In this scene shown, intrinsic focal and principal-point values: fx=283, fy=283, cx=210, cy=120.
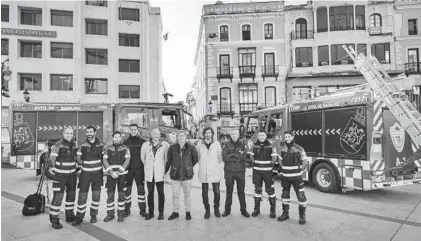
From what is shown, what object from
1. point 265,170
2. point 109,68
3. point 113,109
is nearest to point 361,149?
point 265,170

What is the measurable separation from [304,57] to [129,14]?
17222 mm

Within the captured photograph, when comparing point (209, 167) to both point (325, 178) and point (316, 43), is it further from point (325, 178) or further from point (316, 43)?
point (316, 43)

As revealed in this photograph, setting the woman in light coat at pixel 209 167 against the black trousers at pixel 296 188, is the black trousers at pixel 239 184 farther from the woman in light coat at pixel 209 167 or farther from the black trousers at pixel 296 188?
the black trousers at pixel 296 188

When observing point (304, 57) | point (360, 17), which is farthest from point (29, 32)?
point (360, 17)

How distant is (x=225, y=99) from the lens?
86.8 feet

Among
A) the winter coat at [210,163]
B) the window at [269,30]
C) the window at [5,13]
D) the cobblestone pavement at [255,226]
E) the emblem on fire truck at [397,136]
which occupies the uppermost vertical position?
the window at [5,13]

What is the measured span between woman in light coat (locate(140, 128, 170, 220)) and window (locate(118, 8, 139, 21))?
24904 millimetres

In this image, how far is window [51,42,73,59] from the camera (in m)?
25.4

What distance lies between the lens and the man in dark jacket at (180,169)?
5.73 meters

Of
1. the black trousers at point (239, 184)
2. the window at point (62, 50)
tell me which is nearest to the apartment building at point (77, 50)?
the window at point (62, 50)

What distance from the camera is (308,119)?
29.6 ft

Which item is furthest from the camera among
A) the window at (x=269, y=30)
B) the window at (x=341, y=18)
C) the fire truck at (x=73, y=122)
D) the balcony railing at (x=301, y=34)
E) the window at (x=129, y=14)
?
the window at (x=129, y=14)

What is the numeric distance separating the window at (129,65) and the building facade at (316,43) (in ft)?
21.9

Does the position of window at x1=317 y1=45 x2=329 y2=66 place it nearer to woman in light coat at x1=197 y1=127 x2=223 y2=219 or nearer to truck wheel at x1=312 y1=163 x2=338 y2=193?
truck wheel at x1=312 y1=163 x2=338 y2=193
